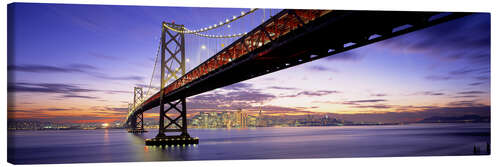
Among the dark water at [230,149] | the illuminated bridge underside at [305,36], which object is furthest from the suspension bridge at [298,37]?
the dark water at [230,149]

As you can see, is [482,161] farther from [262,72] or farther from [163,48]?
[163,48]

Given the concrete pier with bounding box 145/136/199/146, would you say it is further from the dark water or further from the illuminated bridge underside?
the illuminated bridge underside

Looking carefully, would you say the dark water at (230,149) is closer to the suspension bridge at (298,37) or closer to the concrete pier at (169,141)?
the concrete pier at (169,141)

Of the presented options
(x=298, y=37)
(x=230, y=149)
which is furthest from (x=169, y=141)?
(x=298, y=37)

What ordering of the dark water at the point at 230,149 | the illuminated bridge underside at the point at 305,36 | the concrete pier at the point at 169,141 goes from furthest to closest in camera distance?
the concrete pier at the point at 169,141 → the dark water at the point at 230,149 → the illuminated bridge underside at the point at 305,36

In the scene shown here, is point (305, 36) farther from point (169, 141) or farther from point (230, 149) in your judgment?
point (230, 149)

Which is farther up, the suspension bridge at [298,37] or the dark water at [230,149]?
the suspension bridge at [298,37]

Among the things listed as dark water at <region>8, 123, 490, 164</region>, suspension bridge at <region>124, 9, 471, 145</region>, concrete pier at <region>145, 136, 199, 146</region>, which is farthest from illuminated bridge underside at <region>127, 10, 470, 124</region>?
concrete pier at <region>145, 136, 199, 146</region>

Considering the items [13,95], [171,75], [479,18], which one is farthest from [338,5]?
[171,75]
